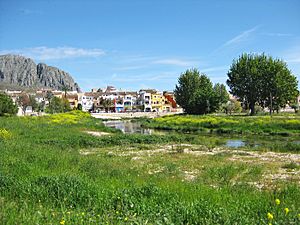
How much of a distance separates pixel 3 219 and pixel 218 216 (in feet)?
12.4

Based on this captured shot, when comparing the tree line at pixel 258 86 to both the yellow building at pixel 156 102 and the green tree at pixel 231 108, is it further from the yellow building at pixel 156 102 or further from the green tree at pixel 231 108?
the yellow building at pixel 156 102

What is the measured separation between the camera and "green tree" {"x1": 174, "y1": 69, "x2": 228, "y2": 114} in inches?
3435

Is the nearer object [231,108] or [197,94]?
[197,94]

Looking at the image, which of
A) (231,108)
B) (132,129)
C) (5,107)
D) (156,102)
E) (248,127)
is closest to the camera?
(248,127)

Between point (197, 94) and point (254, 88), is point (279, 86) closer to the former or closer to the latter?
point (254, 88)

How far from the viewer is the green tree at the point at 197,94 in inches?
3435

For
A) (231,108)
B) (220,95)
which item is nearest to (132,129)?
(220,95)

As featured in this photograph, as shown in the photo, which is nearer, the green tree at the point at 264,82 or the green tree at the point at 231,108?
the green tree at the point at 264,82

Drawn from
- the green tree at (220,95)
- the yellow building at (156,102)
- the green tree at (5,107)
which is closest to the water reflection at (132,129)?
the green tree at (5,107)

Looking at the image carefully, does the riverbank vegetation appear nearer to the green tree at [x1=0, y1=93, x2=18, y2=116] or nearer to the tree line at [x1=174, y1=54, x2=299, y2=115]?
the tree line at [x1=174, y1=54, x2=299, y2=115]

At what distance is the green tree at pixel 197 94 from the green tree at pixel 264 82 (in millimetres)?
7451

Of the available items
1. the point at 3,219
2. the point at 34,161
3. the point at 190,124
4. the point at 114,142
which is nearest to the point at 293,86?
the point at 190,124

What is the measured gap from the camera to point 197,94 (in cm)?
9031

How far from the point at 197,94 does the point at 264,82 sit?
766 inches
